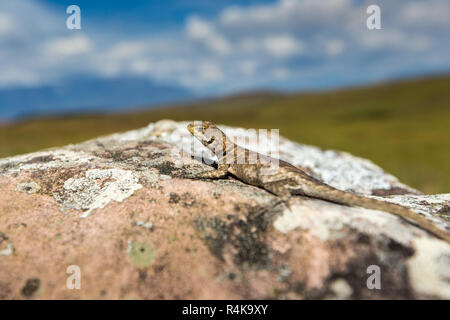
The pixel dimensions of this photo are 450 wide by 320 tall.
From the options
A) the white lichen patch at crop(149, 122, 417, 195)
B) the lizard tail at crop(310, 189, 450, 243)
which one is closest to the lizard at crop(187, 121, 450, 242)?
the lizard tail at crop(310, 189, 450, 243)

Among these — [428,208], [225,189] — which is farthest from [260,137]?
[428,208]

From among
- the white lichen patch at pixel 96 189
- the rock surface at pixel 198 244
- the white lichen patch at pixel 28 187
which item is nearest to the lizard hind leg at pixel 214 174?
the rock surface at pixel 198 244

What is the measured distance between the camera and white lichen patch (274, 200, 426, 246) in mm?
4223

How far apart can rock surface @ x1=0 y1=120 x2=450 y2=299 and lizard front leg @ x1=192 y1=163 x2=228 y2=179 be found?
0.38 meters

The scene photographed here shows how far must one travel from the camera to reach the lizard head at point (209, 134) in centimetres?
738

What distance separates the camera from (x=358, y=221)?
172 inches

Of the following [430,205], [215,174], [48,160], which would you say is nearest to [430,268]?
[430,205]

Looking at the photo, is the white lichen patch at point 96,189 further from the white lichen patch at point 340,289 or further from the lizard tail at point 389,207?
the white lichen patch at point 340,289

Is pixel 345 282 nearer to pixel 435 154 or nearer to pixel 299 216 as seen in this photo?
pixel 299 216

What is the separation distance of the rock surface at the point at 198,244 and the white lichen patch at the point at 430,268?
0.04ft

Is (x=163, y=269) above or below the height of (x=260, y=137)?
below

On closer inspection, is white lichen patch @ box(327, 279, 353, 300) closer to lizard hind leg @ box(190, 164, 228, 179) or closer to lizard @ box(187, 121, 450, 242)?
lizard @ box(187, 121, 450, 242)

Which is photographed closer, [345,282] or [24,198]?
[345,282]

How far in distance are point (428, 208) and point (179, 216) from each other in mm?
4058
